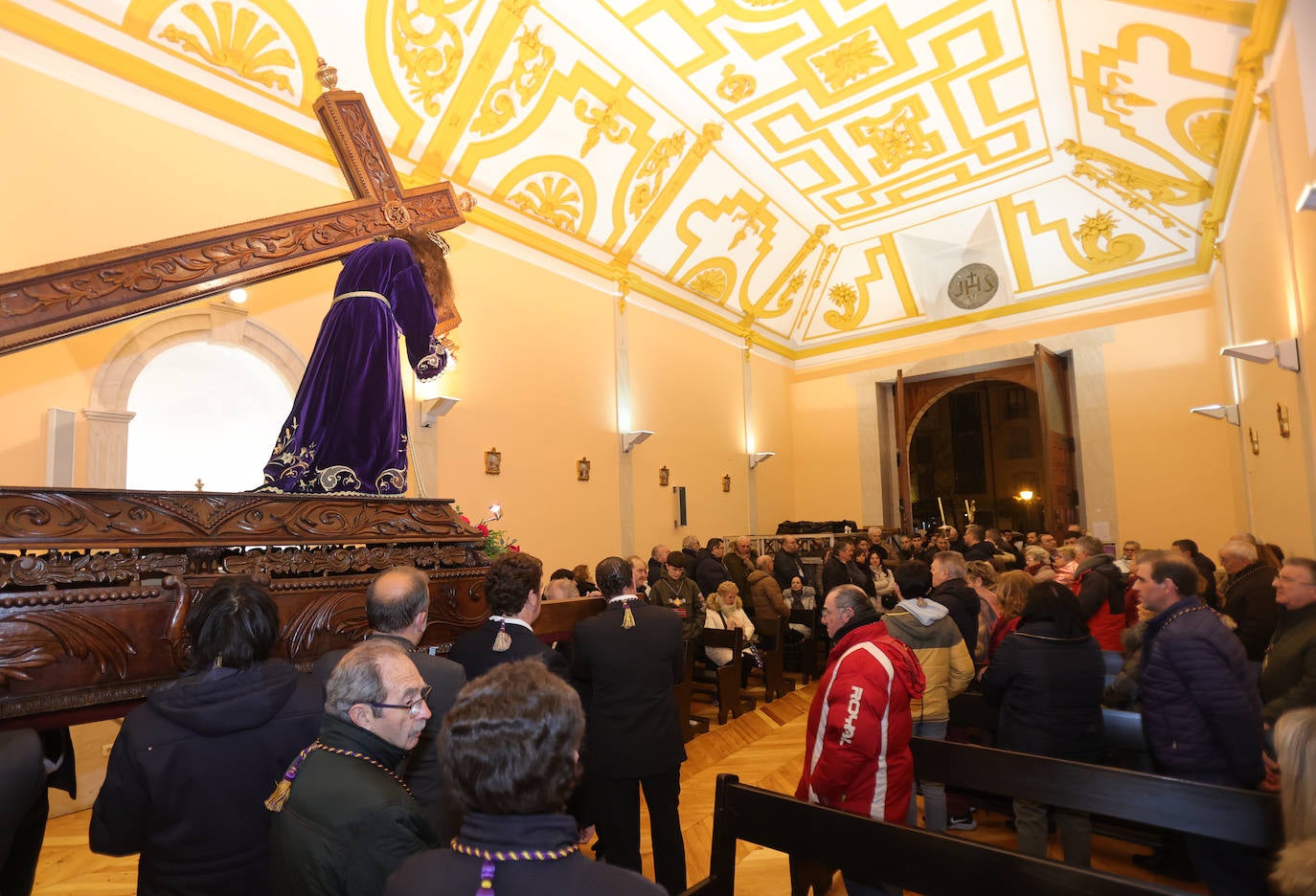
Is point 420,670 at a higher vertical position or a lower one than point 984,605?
higher

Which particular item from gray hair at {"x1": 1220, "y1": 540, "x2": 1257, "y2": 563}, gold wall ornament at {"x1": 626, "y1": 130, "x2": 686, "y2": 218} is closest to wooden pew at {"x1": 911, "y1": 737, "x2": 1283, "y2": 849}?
gray hair at {"x1": 1220, "y1": 540, "x2": 1257, "y2": 563}

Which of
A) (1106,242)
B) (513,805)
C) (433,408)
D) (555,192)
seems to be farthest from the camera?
(1106,242)

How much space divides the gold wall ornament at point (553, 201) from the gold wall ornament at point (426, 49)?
4.96 ft

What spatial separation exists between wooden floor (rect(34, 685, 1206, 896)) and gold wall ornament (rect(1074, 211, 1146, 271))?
894 cm

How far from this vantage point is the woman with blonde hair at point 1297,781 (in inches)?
61.4

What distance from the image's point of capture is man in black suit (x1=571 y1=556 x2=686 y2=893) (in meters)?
3.12

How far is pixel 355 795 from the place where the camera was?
1.56 m

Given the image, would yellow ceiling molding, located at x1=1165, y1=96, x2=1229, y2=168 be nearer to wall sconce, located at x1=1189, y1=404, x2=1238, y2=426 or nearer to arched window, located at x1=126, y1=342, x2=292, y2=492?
wall sconce, located at x1=1189, y1=404, x2=1238, y2=426

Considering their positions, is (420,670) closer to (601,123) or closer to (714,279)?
(601,123)

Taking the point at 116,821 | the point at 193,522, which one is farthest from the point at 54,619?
the point at 116,821

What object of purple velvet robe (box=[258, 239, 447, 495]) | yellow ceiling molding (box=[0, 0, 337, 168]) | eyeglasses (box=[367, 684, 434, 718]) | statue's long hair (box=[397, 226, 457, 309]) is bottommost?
eyeglasses (box=[367, 684, 434, 718])

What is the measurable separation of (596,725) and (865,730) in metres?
1.13

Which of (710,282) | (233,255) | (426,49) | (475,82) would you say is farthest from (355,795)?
(710,282)

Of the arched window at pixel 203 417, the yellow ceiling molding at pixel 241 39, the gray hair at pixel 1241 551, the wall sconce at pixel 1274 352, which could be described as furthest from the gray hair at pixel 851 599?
the yellow ceiling molding at pixel 241 39
